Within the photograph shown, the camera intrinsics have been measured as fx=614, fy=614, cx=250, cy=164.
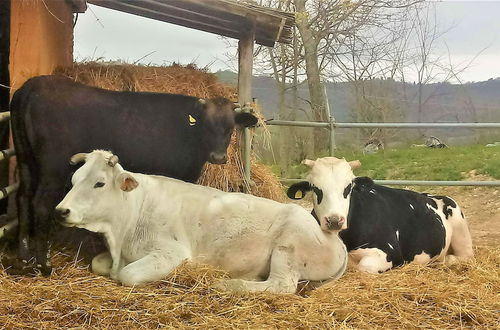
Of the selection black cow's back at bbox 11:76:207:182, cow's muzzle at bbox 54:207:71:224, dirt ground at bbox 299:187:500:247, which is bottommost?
dirt ground at bbox 299:187:500:247

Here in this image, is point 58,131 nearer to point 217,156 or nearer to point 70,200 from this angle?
point 70,200

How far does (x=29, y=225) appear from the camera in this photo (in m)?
4.98

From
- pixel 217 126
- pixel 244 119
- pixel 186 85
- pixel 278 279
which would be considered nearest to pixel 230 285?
pixel 278 279

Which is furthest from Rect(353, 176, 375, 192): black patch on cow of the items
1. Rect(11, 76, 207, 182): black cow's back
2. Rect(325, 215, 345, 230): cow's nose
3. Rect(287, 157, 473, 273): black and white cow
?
Rect(11, 76, 207, 182): black cow's back

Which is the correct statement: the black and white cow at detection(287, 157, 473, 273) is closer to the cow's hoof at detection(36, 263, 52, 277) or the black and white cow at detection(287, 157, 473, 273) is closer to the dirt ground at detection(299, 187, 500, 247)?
the dirt ground at detection(299, 187, 500, 247)

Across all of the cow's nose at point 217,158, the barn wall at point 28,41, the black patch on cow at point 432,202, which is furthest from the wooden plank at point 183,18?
the black patch on cow at point 432,202

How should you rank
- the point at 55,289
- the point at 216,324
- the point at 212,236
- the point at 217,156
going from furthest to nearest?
the point at 217,156 → the point at 212,236 → the point at 55,289 → the point at 216,324

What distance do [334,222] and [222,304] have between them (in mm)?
1312

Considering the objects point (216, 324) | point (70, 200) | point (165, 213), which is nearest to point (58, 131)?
point (70, 200)

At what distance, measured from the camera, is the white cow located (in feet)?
15.5

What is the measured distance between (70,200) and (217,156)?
5.54 ft

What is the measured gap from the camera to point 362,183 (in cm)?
589

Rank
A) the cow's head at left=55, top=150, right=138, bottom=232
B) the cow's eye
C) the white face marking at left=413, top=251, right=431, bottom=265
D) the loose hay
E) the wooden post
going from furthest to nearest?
1. the wooden post
2. the white face marking at left=413, top=251, right=431, bottom=265
3. the cow's eye
4. the cow's head at left=55, top=150, right=138, bottom=232
5. the loose hay

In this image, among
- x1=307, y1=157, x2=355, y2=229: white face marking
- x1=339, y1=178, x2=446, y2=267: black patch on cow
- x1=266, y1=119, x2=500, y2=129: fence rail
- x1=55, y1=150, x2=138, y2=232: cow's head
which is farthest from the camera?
x1=266, y1=119, x2=500, y2=129: fence rail
